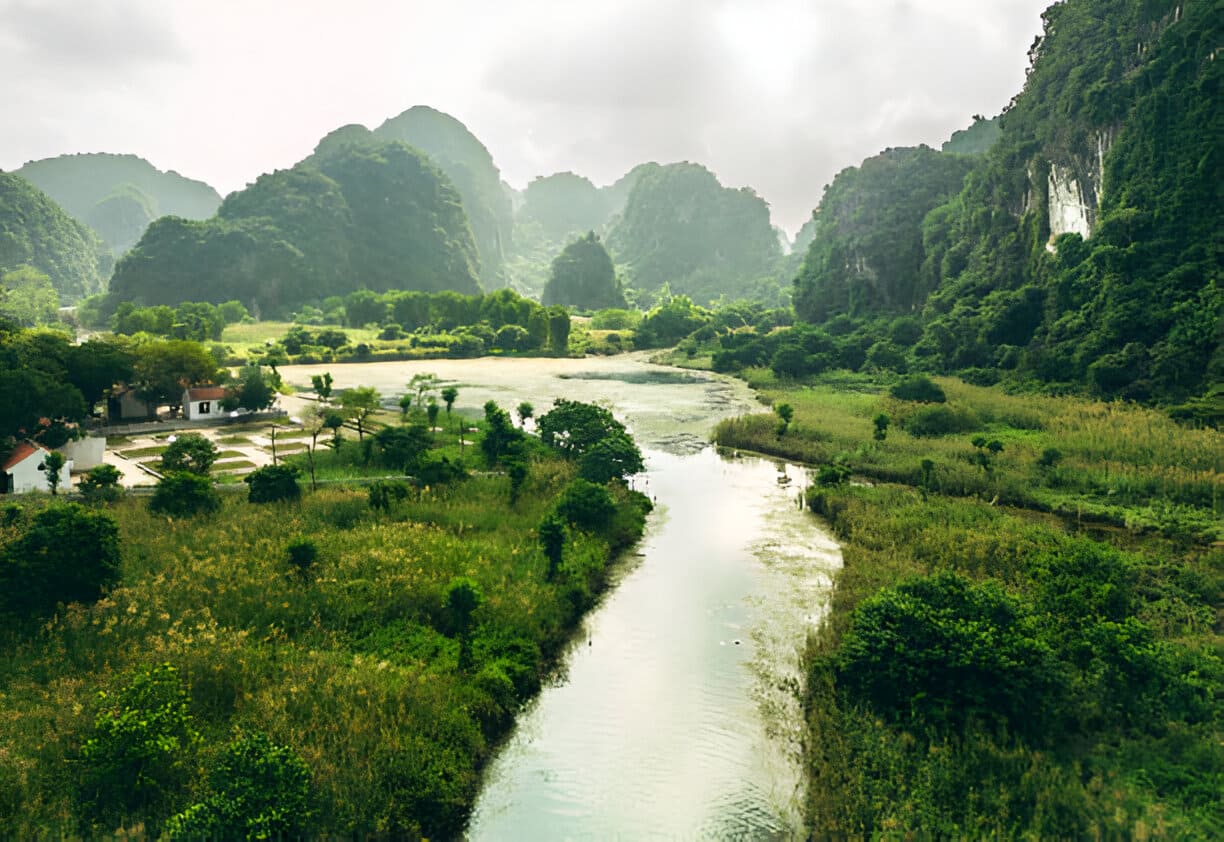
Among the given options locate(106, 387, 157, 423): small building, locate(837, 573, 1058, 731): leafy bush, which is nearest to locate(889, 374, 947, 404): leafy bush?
locate(837, 573, 1058, 731): leafy bush

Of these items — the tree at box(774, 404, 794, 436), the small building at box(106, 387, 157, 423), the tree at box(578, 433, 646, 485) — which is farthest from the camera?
the tree at box(774, 404, 794, 436)

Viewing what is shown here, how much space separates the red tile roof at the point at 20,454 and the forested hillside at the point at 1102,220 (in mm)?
65655

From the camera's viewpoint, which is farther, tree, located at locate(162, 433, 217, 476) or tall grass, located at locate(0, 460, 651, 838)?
tree, located at locate(162, 433, 217, 476)

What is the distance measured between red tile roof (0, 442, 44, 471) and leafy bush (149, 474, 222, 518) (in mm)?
8092

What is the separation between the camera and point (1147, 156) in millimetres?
56656

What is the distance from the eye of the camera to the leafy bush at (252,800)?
11.3 m

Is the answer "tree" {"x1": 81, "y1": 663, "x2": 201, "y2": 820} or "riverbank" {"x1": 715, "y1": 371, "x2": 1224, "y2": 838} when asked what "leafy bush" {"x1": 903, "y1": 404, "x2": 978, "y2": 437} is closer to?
"riverbank" {"x1": 715, "y1": 371, "x2": 1224, "y2": 838}

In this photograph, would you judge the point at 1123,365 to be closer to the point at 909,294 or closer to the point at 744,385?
the point at 744,385

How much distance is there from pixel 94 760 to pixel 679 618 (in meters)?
16.0

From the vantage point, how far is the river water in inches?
560

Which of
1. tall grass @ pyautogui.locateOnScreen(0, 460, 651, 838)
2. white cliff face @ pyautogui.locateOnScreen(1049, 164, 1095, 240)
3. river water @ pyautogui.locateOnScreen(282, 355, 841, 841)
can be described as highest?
white cliff face @ pyautogui.locateOnScreen(1049, 164, 1095, 240)

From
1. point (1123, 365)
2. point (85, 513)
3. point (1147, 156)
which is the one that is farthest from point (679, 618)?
point (1147, 156)

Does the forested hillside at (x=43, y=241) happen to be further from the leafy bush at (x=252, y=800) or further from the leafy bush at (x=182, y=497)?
the leafy bush at (x=252, y=800)

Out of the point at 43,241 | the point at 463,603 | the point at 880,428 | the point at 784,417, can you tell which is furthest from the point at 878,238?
the point at 43,241
